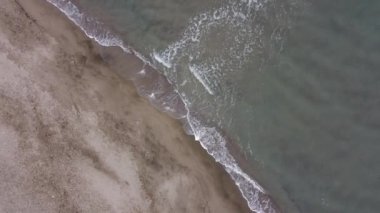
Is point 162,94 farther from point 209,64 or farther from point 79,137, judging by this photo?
point 79,137

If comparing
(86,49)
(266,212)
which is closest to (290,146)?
(266,212)

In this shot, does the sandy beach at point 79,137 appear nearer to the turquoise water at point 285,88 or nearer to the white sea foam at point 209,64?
the white sea foam at point 209,64

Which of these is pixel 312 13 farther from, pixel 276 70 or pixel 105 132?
pixel 105 132

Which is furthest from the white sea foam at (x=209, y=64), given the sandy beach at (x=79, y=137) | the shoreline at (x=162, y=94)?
the sandy beach at (x=79, y=137)

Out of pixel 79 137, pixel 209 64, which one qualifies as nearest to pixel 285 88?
pixel 209 64

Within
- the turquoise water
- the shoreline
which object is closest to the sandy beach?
the shoreline

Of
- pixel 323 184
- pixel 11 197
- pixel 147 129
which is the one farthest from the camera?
pixel 323 184
